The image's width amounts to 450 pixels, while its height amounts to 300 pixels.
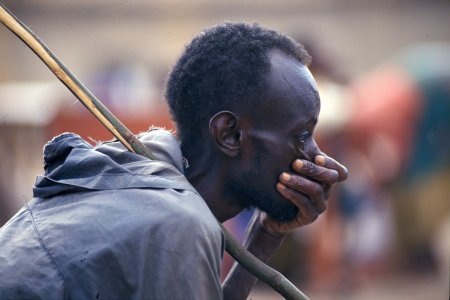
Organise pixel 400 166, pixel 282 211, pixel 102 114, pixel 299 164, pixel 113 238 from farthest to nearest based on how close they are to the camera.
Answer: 1. pixel 400 166
2. pixel 282 211
3. pixel 299 164
4. pixel 102 114
5. pixel 113 238

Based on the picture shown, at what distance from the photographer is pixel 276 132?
120 inches

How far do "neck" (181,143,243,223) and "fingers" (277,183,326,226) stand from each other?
17 centimetres

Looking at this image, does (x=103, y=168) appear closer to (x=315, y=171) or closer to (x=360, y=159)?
(x=315, y=171)

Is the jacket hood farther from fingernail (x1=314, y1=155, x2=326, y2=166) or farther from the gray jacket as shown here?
fingernail (x1=314, y1=155, x2=326, y2=166)

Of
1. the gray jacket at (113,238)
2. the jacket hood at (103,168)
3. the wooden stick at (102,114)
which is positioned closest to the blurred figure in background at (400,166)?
the wooden stick at (102,114)

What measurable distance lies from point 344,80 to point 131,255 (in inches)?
357

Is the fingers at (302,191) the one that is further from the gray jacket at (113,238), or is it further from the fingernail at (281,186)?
the gray jacket at (113,238)

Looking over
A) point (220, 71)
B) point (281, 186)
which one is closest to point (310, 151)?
point (281, 186)

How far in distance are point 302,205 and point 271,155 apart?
208mm

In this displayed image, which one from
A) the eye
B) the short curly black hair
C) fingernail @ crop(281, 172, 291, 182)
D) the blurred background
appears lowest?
the blurred background

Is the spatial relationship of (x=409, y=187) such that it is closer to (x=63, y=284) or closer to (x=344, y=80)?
(x=344, y=80)

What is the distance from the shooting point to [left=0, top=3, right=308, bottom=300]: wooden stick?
2828mm

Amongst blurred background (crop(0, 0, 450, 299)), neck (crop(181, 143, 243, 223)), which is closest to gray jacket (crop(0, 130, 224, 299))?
neck (crop(181, 143, 243, 223))

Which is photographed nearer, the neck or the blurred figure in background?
Answer: the neck
